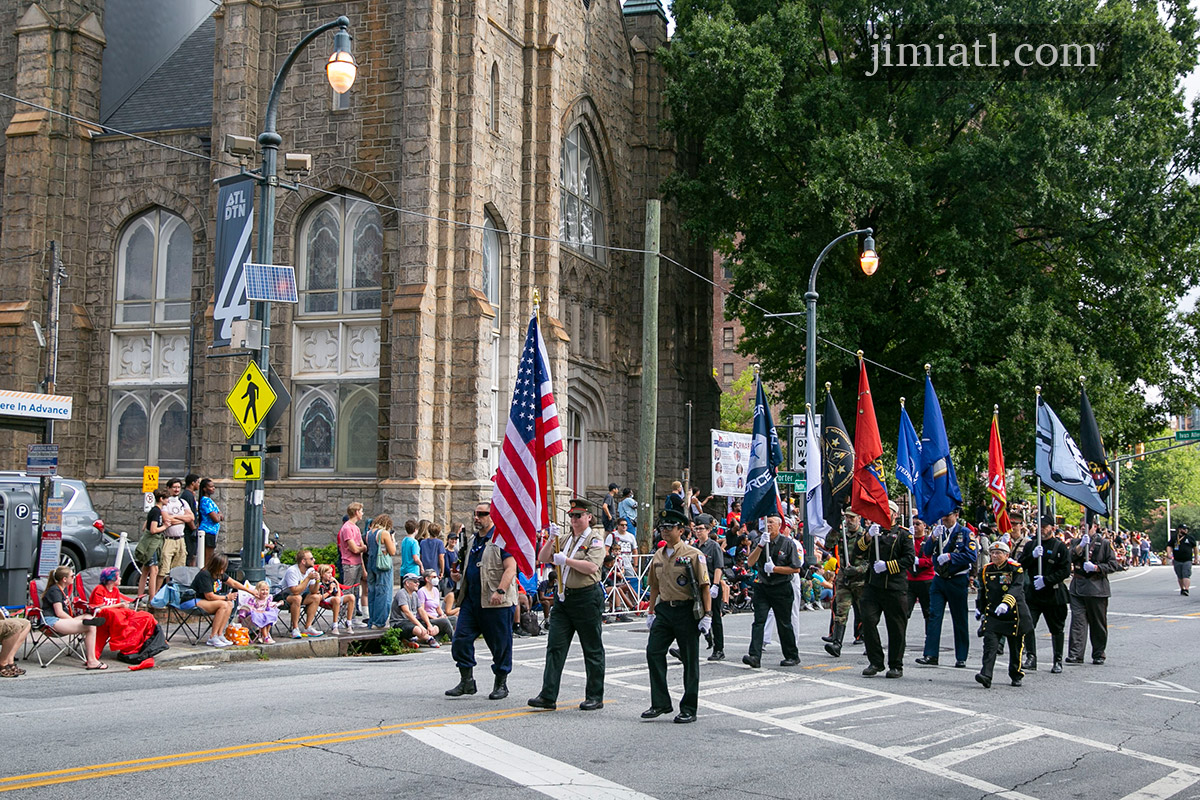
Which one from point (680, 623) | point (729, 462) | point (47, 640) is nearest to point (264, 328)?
point (47, 640)

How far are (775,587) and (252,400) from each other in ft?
23.8

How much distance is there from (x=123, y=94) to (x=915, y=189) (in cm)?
2044

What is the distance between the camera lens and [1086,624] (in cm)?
1576

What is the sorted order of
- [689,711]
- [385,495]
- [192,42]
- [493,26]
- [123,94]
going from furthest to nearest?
1. [192,42]
2. [123,94]
3. [493,26]
4. [385,495]
5. [689,711]

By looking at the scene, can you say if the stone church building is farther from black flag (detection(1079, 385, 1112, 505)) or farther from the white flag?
black flag (detection(1079, 385, 1112, 505))

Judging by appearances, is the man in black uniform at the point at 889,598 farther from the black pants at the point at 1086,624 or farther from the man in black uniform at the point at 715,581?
the black pants at the point at 1086,624

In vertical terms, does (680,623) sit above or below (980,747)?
above

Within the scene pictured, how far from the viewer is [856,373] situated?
108ft

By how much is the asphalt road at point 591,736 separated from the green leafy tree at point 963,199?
57.4 ft

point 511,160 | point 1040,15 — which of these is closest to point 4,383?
point 511,160

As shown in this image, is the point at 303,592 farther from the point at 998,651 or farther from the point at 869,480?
the point at 998,651

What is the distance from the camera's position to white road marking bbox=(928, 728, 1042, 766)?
8.71 m

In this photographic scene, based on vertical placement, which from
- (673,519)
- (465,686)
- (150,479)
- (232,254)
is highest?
(232,254)

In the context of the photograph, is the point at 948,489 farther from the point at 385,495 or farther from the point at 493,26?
the point at 493,26
